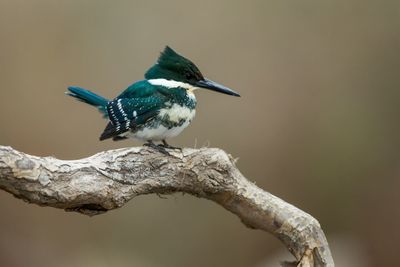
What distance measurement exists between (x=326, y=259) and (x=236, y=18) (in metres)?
2.17

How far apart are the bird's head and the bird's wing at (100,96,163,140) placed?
0.10 metres

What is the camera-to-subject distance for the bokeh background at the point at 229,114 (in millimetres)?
3816

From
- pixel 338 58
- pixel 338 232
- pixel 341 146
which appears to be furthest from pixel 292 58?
pixel 338 232

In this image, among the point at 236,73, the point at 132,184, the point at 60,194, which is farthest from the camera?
the point at 236,73

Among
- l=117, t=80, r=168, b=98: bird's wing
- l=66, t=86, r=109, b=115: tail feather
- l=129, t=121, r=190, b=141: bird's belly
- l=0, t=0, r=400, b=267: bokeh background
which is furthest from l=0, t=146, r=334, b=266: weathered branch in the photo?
l=0, t=0, r=400, b=267: bokeh background

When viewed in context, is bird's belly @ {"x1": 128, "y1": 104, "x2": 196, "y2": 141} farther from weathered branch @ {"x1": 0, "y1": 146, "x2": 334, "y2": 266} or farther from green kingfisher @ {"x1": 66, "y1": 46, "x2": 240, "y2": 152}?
weathered branch @ {"x1": 0, "y1": 146, "x2": 334, "y2": 266}

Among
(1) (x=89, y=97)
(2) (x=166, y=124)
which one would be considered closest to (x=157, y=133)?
(2) (x=166, y=124)

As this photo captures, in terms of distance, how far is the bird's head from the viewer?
2260 millimetres

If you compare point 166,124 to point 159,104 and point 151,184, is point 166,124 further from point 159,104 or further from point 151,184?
point 151,184

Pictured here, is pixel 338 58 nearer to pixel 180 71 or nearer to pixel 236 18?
pixel 236 18

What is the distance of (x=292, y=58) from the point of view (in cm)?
414

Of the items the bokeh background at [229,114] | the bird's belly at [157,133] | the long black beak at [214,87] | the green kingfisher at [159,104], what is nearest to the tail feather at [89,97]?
the green kingfisher at [159,104]

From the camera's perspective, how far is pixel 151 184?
81.4 inches

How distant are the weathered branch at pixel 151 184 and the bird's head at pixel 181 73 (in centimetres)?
23
